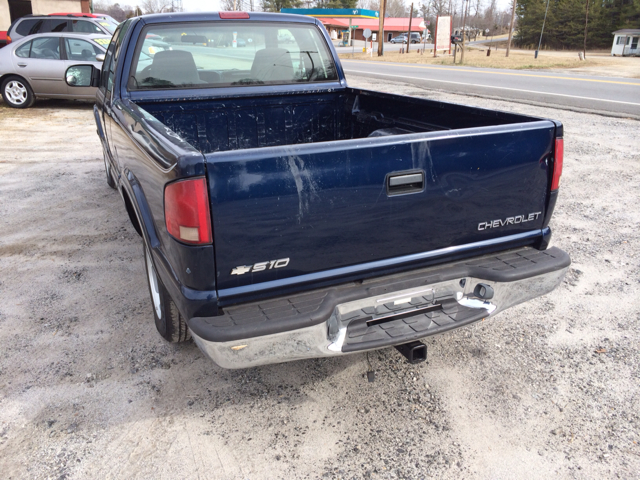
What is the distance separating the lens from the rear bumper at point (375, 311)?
225 cm

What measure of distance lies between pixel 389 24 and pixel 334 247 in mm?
108332

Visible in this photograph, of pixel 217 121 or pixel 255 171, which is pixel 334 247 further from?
pixel 217 121

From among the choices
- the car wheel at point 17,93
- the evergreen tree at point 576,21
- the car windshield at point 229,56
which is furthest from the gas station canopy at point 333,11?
the car windshield at point 229,56

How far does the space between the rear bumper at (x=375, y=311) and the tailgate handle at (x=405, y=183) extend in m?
0.45

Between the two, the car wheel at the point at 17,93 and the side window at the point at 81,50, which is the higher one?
the side window at the point at 81,50

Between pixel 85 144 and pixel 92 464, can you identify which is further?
pixel 85 144

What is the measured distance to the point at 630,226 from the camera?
516 centimetres

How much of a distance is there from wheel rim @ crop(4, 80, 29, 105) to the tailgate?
39.3 ft

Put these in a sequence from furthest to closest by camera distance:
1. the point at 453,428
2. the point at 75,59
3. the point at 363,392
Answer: the point at 75,59, the point at 363,392, the point at 453,428

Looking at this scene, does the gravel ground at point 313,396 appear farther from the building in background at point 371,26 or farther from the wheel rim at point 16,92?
the building in background at point 371,26

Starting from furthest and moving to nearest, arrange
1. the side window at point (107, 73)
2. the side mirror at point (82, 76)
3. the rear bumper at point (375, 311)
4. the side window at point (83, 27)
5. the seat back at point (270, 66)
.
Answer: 1. the side window at point (83, 27)
2. the side mirror at point (82, 76)
3. the side window at point (107, 73)
4. the seat back at point (270, 66)
5. the rear bumper at point (375, 311)

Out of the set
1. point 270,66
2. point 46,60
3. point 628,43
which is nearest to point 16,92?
point 46,60

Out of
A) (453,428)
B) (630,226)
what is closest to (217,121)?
(453,428)

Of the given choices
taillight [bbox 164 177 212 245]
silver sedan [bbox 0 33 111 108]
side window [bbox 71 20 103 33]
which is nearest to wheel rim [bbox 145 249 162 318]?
taillight [bbox 164 177 212 245]
